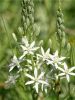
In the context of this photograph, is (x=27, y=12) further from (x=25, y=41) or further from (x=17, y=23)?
(x=17, y=23)

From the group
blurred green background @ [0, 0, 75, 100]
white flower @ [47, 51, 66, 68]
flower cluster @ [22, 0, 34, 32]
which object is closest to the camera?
flower cluster @ [22, 0, 34, 32]

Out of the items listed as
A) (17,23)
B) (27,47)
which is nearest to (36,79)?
(27,47)

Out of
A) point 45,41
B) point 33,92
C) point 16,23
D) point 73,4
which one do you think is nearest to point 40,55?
point 33,92

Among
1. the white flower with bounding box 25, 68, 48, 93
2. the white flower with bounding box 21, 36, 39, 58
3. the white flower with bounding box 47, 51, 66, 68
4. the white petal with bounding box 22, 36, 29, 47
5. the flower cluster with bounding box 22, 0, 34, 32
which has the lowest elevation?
the white flower with bounding box 25, 68, 48, 93

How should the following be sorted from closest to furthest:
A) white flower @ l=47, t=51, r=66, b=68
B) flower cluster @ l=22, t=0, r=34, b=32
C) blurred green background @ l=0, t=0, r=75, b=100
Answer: flower cluster @ l=22, t=0, r=34, b=32 < white flower @ l=47, t=51, r=66, b=68 < blurred green background @ l=0, t=0, r=75, b=100

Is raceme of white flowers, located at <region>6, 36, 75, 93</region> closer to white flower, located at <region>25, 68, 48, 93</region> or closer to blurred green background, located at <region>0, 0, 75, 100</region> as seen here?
white flower, located at <region>25, 68, 48, 93</region>

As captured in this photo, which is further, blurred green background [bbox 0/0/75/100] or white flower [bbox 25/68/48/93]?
blurred green background [bbox 0/0/75/100]

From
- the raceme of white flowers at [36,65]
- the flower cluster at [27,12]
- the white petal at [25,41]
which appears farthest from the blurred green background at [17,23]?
the flower cluster at [27,12]

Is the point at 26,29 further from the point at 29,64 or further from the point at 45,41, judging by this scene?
the point at 45,41

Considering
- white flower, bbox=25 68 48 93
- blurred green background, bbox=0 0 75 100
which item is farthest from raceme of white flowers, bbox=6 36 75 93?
blurred green background, bbox=0 0 75 100
